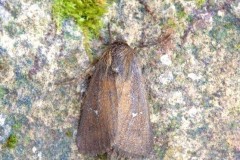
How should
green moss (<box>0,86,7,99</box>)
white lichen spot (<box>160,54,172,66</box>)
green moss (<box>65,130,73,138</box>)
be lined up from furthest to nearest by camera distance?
white lichen spot (<box>160,54,172,66</box>), green moss (<box>65,130,73,138</box>), green moss (<box>0,86,7,99</box>)

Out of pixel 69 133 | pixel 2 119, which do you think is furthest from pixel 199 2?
pixel 2 119

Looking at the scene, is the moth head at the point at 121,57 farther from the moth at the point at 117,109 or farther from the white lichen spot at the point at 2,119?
the white lichen spot at the point at 2,119

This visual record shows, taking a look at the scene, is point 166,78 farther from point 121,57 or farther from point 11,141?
point 11,141

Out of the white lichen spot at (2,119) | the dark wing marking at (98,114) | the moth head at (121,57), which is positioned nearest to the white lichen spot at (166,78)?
the moth head at (121,57)

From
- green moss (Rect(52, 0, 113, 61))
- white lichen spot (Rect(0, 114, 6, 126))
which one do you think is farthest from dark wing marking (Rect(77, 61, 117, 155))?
white lichen spot (Rect(0, 114, 6, 126))

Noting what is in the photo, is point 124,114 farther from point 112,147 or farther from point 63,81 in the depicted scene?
point 63,81

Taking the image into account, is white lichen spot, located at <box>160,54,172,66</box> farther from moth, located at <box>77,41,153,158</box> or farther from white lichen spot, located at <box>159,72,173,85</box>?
moth, located at <box>77,41,153,158</box>

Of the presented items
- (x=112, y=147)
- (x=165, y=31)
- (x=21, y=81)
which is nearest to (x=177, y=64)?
(x=165, y=31)
